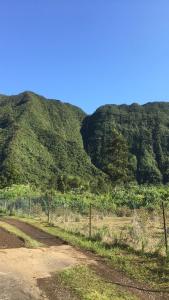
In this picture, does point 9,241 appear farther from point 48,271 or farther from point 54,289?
point 54,289

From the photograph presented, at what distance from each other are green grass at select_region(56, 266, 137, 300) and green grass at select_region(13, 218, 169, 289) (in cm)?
108

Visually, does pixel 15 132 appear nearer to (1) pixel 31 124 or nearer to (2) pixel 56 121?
(1) pixel 31 124

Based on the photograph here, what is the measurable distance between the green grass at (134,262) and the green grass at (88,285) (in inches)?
42.5

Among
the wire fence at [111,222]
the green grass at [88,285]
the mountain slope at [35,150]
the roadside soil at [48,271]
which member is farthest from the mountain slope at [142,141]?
the green grass at [88,285]

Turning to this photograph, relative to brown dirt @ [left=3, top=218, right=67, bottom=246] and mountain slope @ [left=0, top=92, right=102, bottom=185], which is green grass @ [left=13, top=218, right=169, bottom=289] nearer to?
brown dirt @ [left=3, top=218, right=67, bottom=246]

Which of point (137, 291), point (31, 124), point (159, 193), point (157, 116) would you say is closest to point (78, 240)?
point (137, 291)

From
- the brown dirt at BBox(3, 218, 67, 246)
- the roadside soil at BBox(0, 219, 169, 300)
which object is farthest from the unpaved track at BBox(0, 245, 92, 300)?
the brown dirt at BBox(3, 218, 67, 246)

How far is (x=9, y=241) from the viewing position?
61.5 feet

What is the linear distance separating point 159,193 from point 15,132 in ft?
326

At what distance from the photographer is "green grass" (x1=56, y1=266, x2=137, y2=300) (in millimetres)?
9539

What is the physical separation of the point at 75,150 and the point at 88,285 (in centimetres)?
14872

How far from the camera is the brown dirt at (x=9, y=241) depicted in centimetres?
1730

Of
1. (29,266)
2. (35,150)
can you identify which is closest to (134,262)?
(29,266)

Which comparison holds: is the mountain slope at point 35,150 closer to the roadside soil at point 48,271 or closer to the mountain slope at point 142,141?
the mountain slope at point 142,141
